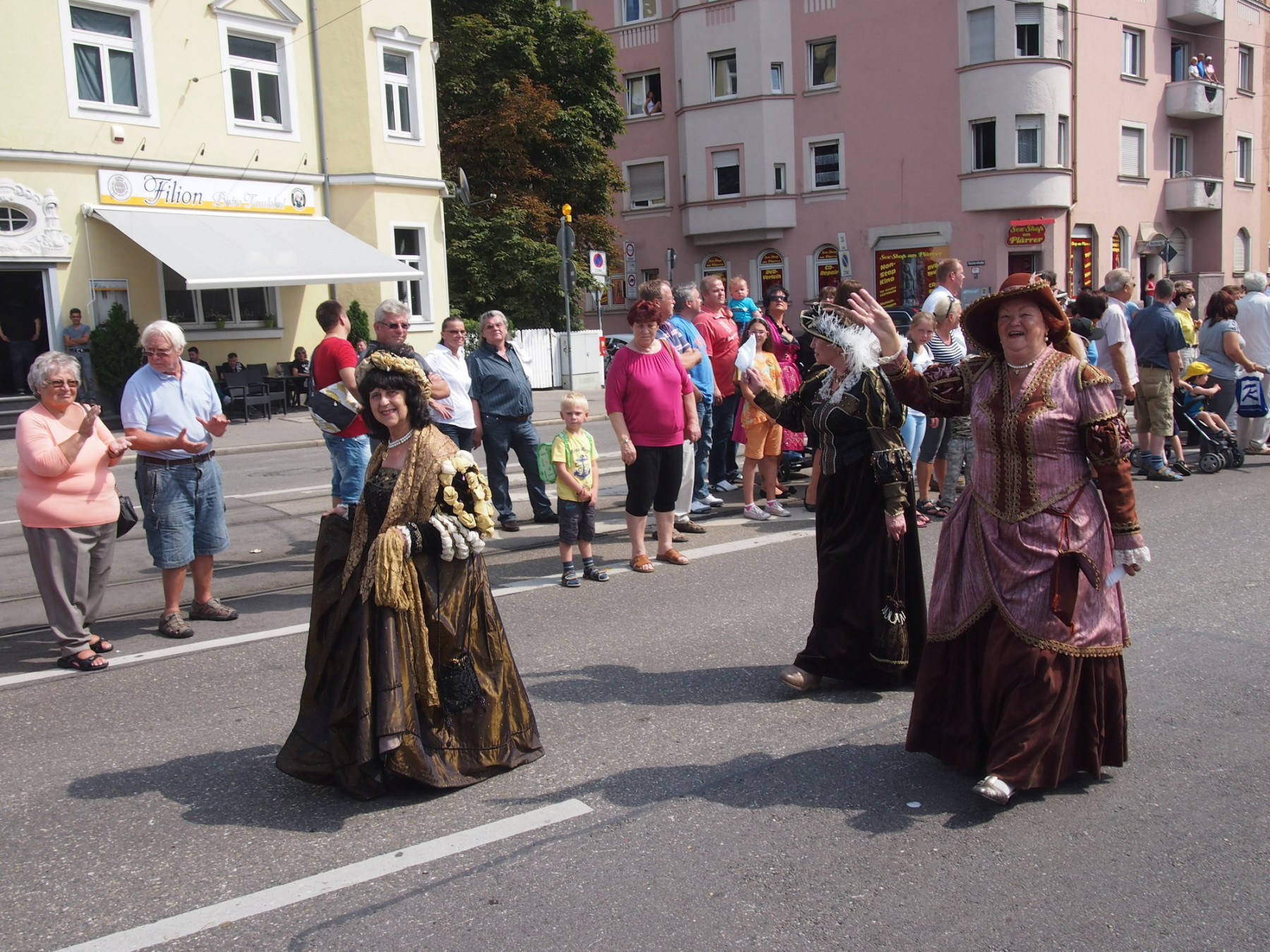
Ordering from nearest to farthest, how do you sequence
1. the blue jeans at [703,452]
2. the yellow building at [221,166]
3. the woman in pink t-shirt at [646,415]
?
1. the woman in pink t-shirt at [646,415]
2. the blue jeans at [703,452]
3. the yellow building at [221,166]

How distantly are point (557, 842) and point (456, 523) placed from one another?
4.00ft

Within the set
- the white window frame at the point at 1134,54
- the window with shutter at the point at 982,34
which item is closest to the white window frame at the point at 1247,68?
the white window frame at the point at 1134,54

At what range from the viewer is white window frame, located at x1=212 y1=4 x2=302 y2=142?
808 inches

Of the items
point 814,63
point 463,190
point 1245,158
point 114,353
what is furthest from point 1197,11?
point 114,353

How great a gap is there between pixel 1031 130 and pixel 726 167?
9.71 metres

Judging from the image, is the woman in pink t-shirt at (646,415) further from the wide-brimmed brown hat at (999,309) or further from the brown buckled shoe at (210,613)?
the wide-brimmed brown hat at (999,309)

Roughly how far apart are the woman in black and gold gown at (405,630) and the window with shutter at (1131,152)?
36.7 metres

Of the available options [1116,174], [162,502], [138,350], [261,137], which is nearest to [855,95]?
[1116,174]

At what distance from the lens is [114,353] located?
18.9 metres

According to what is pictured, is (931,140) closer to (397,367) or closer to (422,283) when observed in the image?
(422,283)

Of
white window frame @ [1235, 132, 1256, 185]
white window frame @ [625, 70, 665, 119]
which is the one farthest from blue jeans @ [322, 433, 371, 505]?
white window frame @ [1235, 132, 1256, 185]

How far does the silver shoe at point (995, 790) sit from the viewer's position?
3785 mm

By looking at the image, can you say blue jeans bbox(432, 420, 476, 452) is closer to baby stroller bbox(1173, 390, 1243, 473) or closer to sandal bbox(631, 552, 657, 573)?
sandal bbox(631, 552, 657, 573)

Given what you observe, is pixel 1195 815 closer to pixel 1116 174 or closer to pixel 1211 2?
pixel 1116 174
